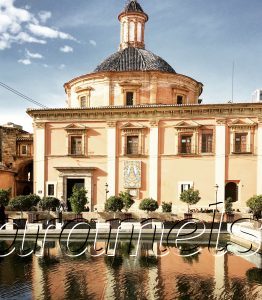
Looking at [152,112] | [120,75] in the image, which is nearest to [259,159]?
[152,112]

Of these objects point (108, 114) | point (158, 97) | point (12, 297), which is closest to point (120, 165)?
point (108, 114)

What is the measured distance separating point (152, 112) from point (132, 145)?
8.72 feet

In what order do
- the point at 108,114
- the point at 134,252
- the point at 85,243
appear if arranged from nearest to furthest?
the point at 134,252, the point at 85,243, the point at 108,114

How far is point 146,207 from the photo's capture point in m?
23.0

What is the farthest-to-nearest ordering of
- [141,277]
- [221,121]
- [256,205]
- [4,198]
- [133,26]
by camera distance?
[133,26] < [221,121] < [4,198] < [256,205] < [141,277]

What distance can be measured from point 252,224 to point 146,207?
24.2 ft

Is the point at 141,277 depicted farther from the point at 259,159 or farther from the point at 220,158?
the point at 259,159

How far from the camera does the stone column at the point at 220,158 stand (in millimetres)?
25766

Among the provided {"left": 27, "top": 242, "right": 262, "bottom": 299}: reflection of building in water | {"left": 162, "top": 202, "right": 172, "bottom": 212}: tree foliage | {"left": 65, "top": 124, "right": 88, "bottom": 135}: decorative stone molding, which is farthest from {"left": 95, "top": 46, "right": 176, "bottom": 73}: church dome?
{"left": 27, "top": 242, "right": 262, "bottom": 299}: reflection of building in water

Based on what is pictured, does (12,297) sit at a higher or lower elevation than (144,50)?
lower

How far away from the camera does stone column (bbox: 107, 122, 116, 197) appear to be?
26875 mm

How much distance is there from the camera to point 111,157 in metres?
27.1

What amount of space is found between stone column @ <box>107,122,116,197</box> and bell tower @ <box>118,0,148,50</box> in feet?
29.8

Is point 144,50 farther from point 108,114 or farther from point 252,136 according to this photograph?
point 252,136
